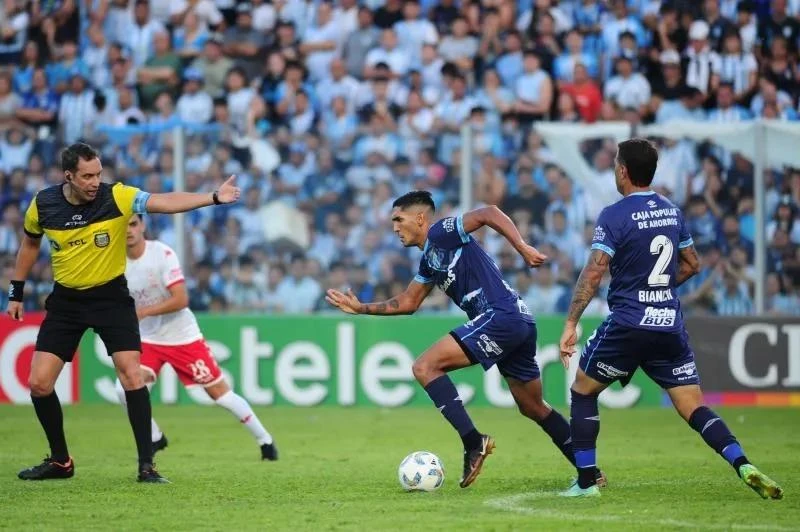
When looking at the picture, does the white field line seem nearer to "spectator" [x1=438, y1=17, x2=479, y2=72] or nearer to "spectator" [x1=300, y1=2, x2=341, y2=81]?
"spectator" [x1=438, y1=17, x2=479, y2=72]

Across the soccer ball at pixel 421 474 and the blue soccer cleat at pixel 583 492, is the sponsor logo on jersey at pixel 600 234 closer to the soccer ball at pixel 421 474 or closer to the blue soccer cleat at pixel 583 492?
the blue soccer cleat at pixel 583 492

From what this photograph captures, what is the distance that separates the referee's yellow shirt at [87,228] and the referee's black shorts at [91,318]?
10 cm

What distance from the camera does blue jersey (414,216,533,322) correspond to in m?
9.32

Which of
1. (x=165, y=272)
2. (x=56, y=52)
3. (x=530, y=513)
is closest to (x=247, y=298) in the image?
(x=165, y=272)

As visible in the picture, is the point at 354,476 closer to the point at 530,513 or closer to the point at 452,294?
the point at 452,294

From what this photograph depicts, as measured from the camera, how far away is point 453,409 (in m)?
9.17

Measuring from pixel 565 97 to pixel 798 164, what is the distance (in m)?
3.72

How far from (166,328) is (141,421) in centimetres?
262

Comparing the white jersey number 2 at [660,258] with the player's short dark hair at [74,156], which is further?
the player's short dark hair at [74,156]

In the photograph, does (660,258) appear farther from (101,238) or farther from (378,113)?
(378,113)

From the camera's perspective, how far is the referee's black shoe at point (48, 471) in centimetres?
1004

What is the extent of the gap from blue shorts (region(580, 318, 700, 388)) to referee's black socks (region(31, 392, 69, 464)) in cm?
403

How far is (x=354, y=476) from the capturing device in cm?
1033

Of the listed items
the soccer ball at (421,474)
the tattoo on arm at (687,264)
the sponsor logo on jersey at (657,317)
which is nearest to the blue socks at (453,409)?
the soccer ball at (421,474)
